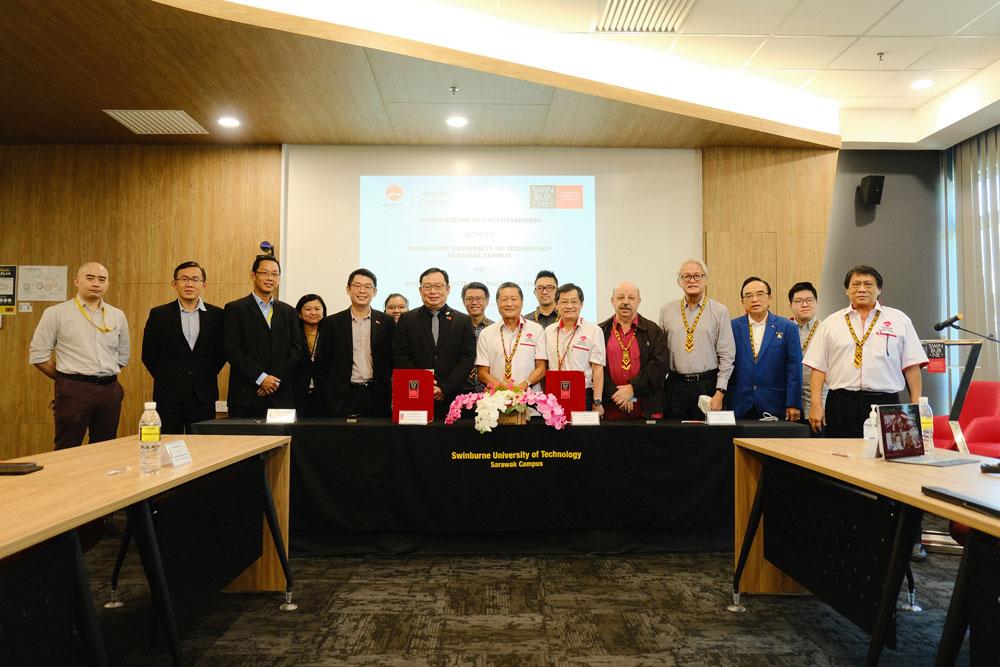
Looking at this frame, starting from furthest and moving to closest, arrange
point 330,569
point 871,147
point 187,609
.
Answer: point 871,147 < point 330,569 < point 187,609

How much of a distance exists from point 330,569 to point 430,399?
1062 mm

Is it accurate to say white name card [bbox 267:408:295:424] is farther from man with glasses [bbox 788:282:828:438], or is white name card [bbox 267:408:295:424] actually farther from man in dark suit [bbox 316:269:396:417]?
man with glasses [bbox 788:282:828:438]

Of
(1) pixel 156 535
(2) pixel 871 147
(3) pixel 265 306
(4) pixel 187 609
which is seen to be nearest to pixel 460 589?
(4) pixel 187 609

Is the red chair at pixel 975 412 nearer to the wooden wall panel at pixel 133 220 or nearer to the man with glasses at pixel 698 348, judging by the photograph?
the man with glasses at pixel 698 348

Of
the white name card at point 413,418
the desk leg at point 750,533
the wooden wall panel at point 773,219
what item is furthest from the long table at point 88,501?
the wooden wall panel at point 773,219

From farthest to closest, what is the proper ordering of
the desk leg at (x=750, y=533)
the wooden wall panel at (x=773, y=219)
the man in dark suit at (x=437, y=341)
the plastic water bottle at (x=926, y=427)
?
1. the wooden wall panel at (x=773, y=219)
2. the man in dark suit at (x=437, y=341)
3. the desk leg at (x=750, y=533)
4. the plastic water bottle at (x=926, y=427)

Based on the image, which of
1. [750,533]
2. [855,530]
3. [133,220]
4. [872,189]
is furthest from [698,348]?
[133,220]

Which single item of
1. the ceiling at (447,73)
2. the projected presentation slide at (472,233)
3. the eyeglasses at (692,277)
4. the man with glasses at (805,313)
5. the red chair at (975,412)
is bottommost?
the red chair at (975,412)

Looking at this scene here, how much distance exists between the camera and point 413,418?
3232mm

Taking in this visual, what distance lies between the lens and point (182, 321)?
13.2ft

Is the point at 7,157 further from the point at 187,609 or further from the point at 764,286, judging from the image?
the point at 764,286

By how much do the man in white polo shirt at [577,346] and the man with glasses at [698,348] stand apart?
58 centimetres

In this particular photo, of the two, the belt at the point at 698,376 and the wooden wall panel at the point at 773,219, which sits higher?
the wooden wall panel at the point at 773,219

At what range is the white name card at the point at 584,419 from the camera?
3.22 m
